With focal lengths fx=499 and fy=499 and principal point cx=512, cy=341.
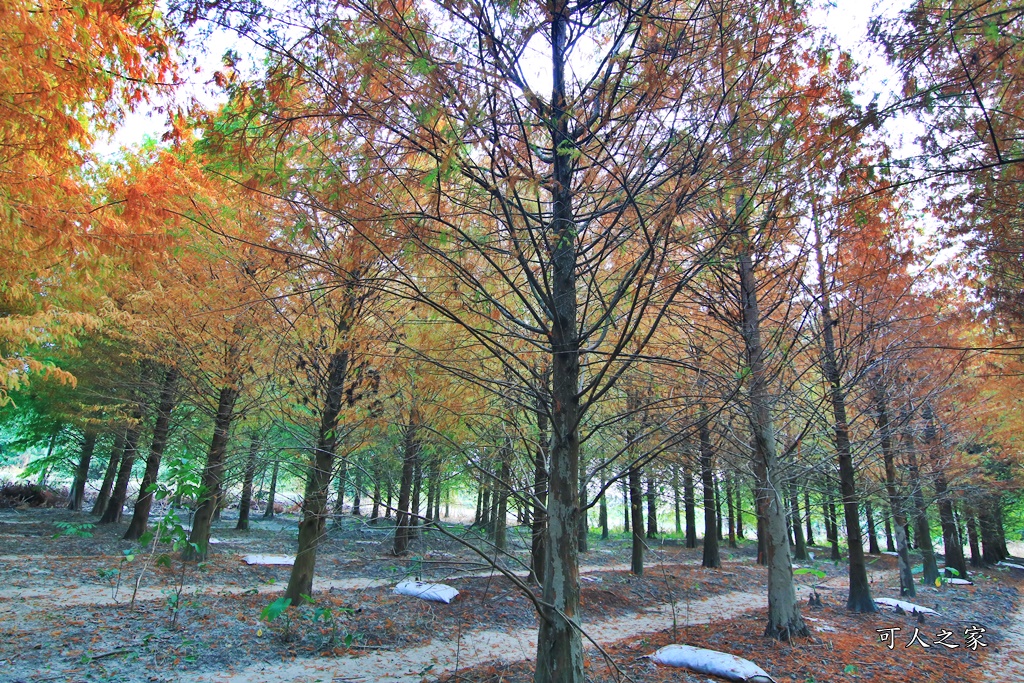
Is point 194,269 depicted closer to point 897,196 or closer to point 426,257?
point 426,257

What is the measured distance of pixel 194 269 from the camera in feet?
26.7

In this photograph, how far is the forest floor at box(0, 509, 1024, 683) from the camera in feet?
15.6

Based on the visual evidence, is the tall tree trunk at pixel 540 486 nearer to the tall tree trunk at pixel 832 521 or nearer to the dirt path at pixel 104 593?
the dirt path at pixel 104 593

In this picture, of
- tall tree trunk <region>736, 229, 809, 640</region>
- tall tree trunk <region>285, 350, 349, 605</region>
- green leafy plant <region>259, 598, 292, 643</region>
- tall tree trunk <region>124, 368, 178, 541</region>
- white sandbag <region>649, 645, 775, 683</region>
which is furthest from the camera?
tall tree trunk <region>124, 368, 178, 541</region>

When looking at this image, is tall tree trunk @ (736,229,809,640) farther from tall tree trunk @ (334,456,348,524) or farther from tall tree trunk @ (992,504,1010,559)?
tall tree trunk @ (992,504,1010,559)

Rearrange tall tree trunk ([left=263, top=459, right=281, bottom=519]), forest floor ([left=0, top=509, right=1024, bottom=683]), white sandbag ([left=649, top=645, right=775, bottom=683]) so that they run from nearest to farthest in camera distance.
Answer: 1. tall tree trunk ([left=263, top=459, right=281, bottom=519])
2. white sandbag ([left=649, top=645, right=775, bottom=683])
3. forest floor ([left=0, top=509, right=1024, bottom=683])

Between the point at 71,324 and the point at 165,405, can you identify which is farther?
the point at 165,405

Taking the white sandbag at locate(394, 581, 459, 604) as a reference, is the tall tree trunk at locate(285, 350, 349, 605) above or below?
above

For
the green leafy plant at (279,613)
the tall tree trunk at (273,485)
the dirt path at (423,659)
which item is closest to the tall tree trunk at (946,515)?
the dirt path at (423,659)

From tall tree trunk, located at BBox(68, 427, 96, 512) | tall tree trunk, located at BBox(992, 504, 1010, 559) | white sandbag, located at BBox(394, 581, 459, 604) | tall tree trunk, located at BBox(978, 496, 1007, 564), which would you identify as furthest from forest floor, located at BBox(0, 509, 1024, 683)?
tall tree trunk, located at BBox(978, 496, 1007, 564)

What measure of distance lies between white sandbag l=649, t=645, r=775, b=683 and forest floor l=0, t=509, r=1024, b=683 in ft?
0.70

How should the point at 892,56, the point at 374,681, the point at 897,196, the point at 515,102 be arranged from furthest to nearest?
1. the point at 374,681
2. the point at 897,196
3. the point at 892,56
4. the point at 515,102

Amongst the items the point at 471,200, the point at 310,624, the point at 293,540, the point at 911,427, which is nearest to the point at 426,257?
the point at 471,200

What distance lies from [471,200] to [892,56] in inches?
116
